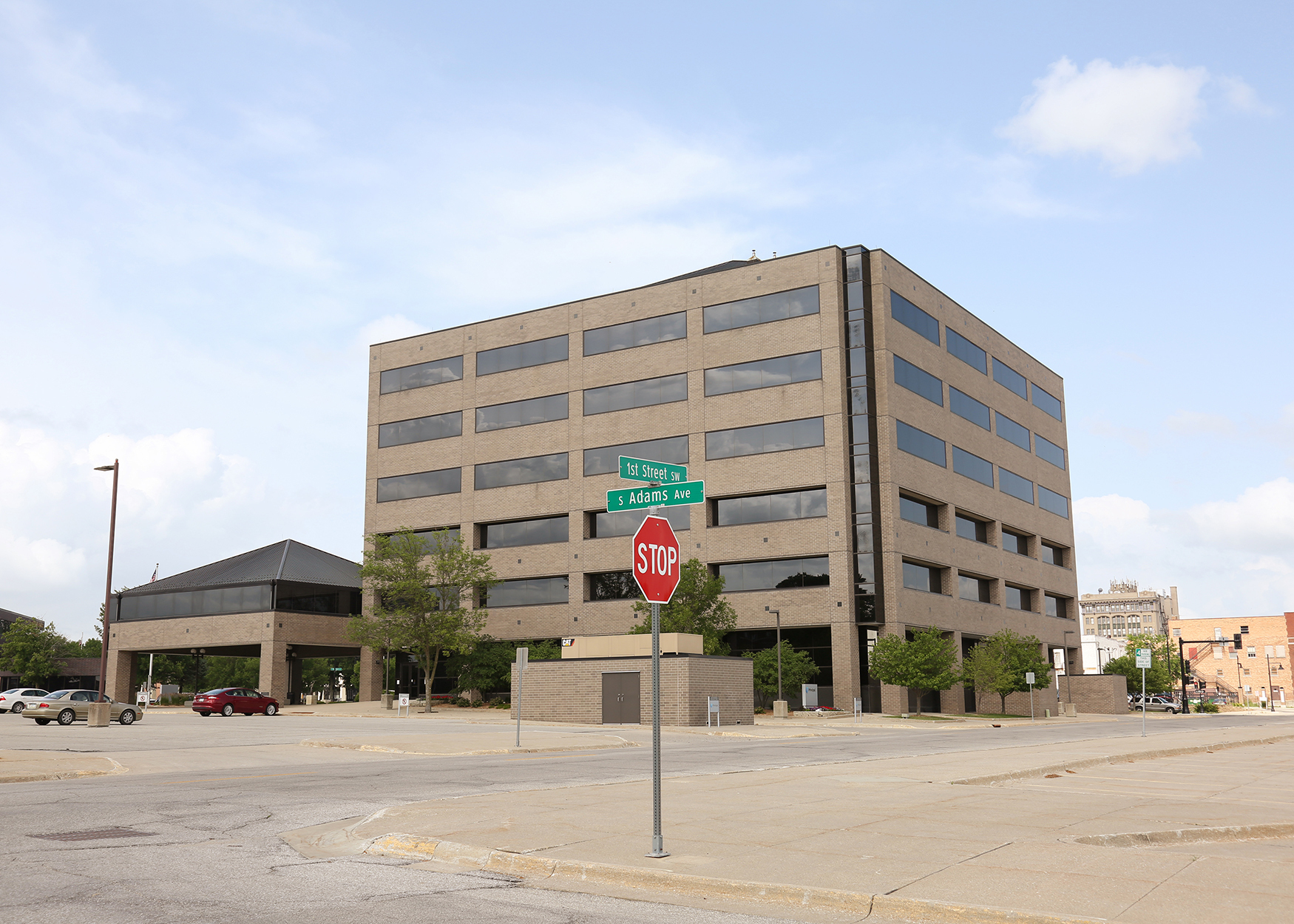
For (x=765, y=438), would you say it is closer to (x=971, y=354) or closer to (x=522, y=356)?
(x=522, y=356)

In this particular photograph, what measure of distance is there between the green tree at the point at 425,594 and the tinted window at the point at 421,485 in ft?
19.4

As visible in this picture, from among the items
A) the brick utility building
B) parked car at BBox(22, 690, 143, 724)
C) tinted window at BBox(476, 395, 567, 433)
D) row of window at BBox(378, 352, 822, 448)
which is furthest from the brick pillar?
parked car at BBox(22, 690, 143, 724)

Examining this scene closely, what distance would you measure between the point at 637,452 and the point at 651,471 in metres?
55.4

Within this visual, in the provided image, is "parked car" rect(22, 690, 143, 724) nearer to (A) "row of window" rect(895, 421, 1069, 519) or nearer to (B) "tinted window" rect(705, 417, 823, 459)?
(B) "tinted window" rect(705, 417, 823, 459)

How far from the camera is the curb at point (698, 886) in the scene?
7.22m

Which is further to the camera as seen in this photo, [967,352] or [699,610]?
[967,352]

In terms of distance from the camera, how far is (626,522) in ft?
217

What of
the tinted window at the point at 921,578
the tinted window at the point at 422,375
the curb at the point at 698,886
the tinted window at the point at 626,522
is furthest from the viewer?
the tinted window at the point at 422,375

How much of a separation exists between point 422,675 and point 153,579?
2637 centimetres

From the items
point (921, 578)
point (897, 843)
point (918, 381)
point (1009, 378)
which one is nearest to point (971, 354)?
point (1009, 378)

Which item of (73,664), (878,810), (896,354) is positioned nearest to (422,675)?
(896,354)

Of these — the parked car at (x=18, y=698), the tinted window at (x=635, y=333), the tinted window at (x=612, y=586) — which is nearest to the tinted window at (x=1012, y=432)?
the tinted window at (x=635, y=333)

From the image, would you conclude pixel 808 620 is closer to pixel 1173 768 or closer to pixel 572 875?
pixel 1173 768

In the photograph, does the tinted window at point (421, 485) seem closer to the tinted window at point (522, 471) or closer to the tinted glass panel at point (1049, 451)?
the tinted window at point (522, 471)
